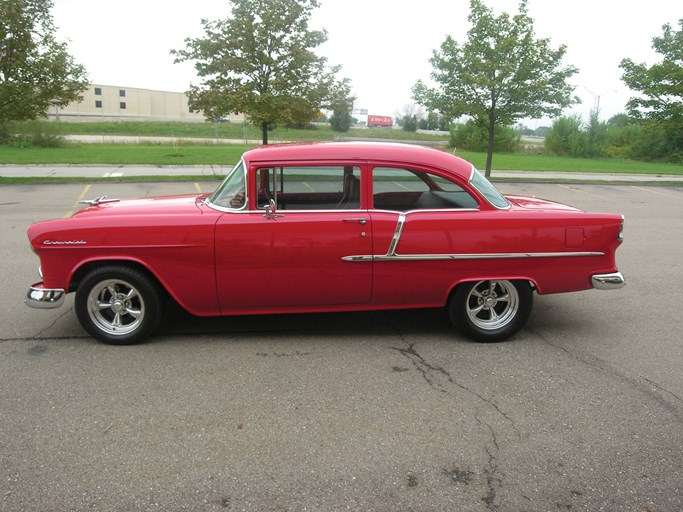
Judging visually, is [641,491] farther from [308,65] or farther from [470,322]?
[308,65]

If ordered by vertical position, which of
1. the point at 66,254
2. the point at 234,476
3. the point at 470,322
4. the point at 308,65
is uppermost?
the point at 308,65

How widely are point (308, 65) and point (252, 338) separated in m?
14.4

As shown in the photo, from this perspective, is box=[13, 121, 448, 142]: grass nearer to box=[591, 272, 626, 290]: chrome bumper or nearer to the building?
the building

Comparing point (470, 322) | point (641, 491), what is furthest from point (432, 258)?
point (641, 491)

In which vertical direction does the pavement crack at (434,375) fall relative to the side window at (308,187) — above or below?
below

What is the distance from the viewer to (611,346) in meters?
4.68

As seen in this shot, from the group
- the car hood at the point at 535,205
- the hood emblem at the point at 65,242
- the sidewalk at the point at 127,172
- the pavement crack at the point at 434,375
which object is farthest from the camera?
the sidewalk at the point at 127,172

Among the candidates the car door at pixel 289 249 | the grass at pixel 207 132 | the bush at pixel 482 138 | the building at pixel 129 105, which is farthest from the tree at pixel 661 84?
the building at pixel 129 105

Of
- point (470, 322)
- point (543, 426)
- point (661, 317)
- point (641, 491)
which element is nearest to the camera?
point (641, 491)

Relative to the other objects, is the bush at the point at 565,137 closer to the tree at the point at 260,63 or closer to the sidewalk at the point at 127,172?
the sidewalk at the point at 127,172

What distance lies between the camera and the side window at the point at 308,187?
452 cm

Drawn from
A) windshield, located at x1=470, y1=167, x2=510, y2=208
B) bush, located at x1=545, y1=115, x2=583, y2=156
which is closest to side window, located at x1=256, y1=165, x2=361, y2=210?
windshield, located at x1=470, y1=167, x2=510, y2=208

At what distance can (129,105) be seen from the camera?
83.0 m

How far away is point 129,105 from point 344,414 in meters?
88.4
